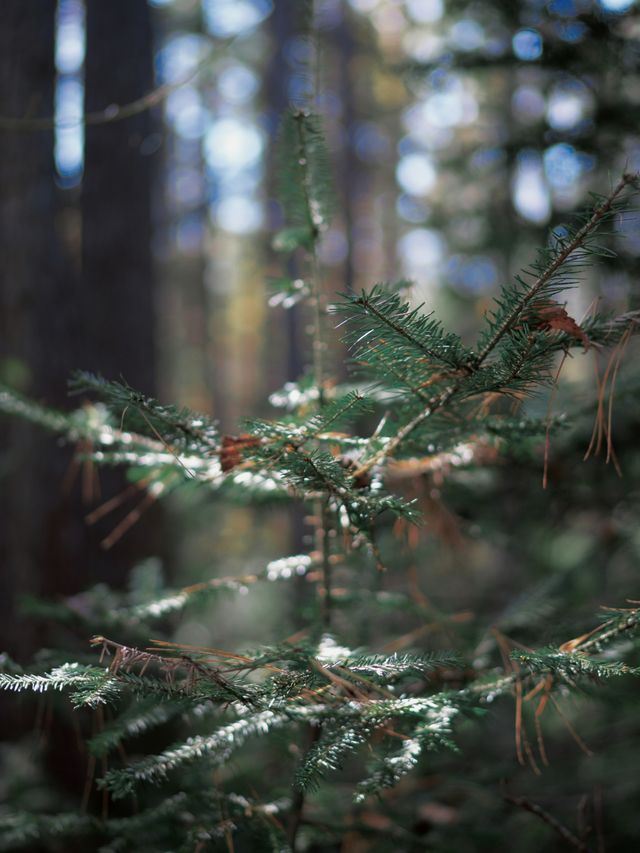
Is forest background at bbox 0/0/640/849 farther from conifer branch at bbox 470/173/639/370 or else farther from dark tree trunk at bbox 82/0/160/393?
conifer branch at bbox 470/173/639/370

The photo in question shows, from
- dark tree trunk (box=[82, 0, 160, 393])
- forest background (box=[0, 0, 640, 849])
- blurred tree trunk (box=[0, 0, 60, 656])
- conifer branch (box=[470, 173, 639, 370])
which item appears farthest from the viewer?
dark tree trunk (box=[82, 0, 160, 393])

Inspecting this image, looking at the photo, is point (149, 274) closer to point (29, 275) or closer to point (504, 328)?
point (29, 275)

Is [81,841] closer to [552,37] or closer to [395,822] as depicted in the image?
[395,822]

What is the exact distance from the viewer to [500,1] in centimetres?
328

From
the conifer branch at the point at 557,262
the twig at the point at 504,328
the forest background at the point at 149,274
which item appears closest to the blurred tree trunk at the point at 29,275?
the forest background at the point at 149,274

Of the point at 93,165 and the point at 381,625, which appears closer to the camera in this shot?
the point at 381,625

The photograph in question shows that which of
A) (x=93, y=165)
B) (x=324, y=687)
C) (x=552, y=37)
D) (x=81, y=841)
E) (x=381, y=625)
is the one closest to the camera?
(x=324, y=687)

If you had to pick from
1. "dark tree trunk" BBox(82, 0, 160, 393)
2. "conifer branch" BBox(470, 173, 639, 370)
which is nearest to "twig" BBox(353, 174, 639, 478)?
"conifer branch" BBox(470, 173, 639, 370)

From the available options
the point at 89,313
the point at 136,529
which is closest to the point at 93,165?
the point at 89,313

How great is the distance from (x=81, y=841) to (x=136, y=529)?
1.57m

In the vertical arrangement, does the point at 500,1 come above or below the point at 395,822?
above

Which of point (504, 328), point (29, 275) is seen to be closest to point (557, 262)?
point (504, 328)

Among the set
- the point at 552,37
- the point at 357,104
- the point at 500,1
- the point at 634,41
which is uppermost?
the point at 357,104

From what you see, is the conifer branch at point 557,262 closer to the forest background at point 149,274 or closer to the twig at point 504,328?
the twig at point 504,328
